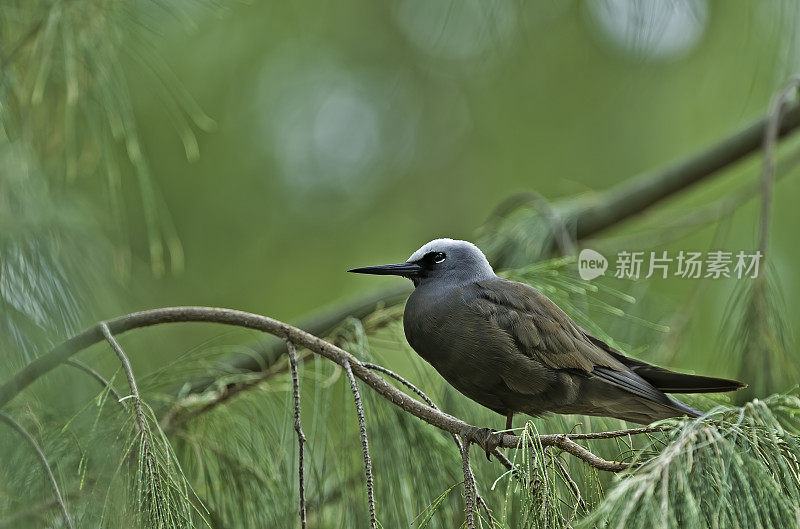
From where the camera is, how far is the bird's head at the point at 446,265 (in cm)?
167

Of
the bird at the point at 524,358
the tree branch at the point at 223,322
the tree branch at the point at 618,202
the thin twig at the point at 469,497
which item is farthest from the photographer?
the tree branch at the point at 618,202

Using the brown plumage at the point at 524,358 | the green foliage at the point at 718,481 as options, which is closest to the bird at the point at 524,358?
the brown plumage at the point at 524,358

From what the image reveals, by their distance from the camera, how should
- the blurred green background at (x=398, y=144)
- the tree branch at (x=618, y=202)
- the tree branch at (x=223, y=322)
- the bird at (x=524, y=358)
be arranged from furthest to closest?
the blurred green background at (x=398, y=144) < the tree branch at (x=618, y=202) < the bird at (x=524, y=358) < the tree branch at (x=223, y=322)

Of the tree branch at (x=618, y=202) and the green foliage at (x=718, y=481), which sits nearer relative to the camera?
the green foliage at (x=718, y=481)

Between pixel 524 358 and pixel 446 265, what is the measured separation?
0.28 metres

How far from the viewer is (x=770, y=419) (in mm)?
987

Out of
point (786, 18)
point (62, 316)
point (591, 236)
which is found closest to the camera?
point (62, 316)

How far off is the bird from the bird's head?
7cm

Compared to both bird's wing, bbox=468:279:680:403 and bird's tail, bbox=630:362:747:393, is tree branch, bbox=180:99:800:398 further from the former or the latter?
bird's tail, bbox=630:362:747:393

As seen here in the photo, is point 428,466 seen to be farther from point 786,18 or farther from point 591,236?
point 786,18

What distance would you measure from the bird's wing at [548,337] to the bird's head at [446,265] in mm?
99

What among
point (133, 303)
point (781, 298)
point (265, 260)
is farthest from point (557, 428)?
point (265, 260)

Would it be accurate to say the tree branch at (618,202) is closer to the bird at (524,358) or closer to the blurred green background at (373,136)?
the bird at (524,358)

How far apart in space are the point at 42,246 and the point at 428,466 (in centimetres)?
85
